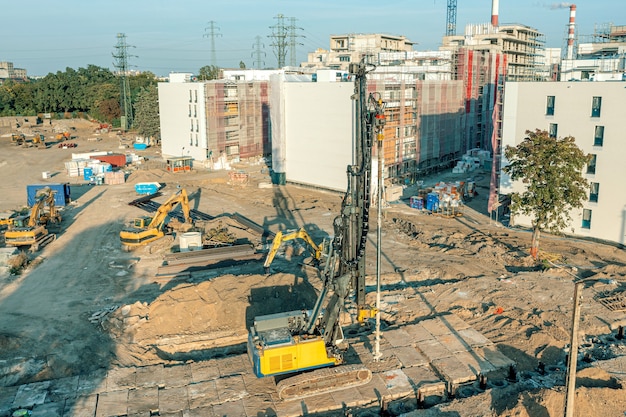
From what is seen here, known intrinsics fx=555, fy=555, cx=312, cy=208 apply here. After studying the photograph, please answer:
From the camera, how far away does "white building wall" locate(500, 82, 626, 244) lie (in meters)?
32.0

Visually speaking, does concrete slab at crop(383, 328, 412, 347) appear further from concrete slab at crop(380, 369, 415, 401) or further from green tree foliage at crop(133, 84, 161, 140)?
green tree foliage at crop(133, 84, 161, 140)

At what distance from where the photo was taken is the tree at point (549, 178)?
95.2 ft

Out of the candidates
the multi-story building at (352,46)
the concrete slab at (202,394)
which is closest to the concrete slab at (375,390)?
the concrete slab at (202,394)

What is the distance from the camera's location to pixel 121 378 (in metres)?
18.8

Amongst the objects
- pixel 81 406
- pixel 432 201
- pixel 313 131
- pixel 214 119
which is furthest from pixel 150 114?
pixel 81 406

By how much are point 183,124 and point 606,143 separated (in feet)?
145

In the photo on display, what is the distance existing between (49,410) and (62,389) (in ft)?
4.06

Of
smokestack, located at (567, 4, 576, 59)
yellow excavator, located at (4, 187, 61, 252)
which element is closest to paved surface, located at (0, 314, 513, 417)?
yellow excavator, located at (4, 187, 61, 252)

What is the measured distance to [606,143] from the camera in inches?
1273

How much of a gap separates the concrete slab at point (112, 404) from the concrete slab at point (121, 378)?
27 cm

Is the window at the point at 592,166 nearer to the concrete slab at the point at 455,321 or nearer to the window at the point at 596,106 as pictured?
the window at the point at 596,106

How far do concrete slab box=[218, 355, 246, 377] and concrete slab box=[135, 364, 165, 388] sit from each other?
2.04 metres

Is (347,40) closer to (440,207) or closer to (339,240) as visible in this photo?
(440,207)

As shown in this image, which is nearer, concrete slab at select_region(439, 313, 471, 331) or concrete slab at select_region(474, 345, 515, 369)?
concrete slab at select_region(474, 345, 515, 369)
